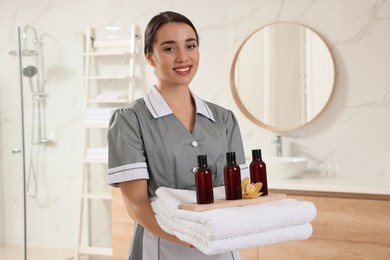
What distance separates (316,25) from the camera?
386 centimetres

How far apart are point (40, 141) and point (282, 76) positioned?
171 centimetres

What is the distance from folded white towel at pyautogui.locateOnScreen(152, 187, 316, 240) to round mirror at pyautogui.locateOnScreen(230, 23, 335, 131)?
237 centimetres

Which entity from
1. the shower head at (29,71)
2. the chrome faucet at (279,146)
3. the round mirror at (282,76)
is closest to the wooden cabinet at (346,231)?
the chrome faucet at (279,146)

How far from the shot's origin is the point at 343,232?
10.5 ft

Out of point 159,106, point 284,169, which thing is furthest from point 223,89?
point 159,106

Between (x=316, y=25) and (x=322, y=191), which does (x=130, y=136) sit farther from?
(x=316, y=25)

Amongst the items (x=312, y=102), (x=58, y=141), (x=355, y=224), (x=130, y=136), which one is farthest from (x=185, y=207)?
(x=58, y=141)

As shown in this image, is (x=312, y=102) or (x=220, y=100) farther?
(x=220, y=100)

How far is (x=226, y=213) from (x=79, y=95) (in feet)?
10.2

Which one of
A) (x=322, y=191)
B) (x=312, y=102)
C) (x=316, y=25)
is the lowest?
(x=322, y=191)

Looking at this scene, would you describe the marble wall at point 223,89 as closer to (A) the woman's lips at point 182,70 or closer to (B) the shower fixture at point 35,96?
(B) the shower fixture at point 35,96

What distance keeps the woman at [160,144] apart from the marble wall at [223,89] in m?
2.17

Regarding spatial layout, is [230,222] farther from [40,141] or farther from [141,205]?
[40,141]

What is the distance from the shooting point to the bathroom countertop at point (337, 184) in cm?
316
